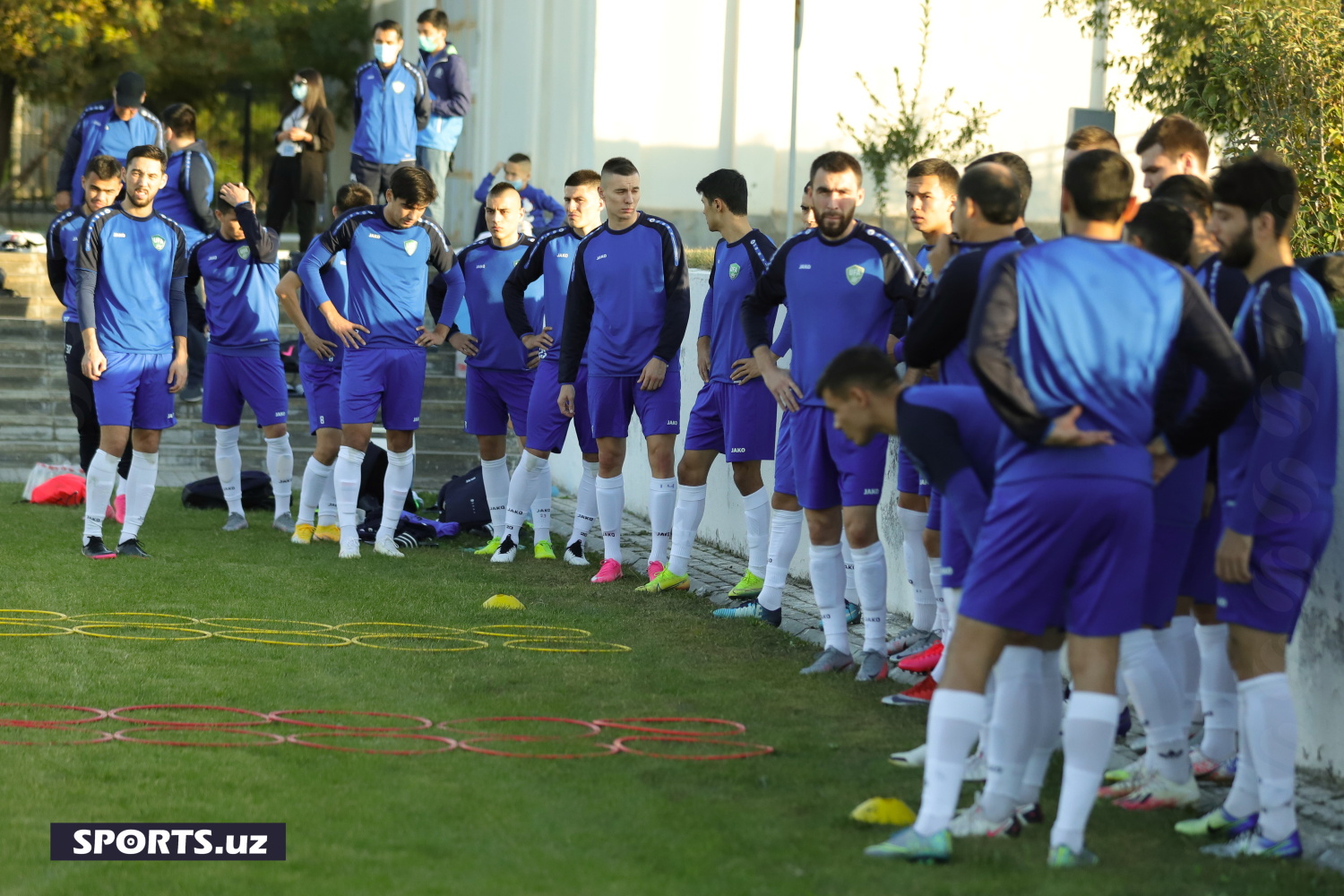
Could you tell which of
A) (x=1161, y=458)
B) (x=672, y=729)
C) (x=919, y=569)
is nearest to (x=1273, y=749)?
(x=1161, y=458)

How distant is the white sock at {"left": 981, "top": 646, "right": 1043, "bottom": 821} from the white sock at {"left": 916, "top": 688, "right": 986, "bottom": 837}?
9.6 inches

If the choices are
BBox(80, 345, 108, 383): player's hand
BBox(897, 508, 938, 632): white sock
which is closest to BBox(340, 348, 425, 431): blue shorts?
BBox(80, 345, 108, 383): player's hand

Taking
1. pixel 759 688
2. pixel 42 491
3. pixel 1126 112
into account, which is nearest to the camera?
pixel 759 688

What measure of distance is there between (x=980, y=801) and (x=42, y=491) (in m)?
9.68

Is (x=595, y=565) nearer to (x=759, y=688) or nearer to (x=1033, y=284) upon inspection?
(x=759, y=688)

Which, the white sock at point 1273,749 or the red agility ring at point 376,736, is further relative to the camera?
the red agility ring at point 376,736

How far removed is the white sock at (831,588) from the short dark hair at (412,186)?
4.08 meters

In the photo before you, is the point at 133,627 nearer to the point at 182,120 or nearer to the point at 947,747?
the point at 947,747

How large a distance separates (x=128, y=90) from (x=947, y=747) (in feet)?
40.0

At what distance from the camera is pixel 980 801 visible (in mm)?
4809

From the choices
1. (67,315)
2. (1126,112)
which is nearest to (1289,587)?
(67,315)

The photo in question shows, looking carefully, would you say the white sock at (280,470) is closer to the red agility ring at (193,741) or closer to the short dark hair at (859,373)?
the red agility ring at (193,741)

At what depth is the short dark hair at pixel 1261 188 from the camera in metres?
4.75

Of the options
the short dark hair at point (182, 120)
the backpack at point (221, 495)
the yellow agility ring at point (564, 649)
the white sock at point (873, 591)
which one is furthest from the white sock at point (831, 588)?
the short dark hair at point (182, 120)
